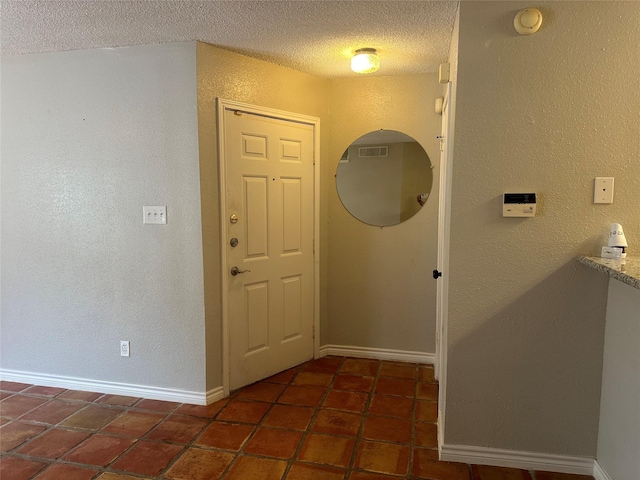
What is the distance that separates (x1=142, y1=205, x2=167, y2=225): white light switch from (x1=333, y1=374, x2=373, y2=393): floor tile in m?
1.56

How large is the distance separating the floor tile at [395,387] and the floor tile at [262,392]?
0.66m

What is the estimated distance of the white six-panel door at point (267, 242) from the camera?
275 centimetres

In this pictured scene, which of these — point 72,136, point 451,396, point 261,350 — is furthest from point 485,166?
point 72,136

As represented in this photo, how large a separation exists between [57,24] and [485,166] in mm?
2253

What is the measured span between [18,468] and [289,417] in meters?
1.34

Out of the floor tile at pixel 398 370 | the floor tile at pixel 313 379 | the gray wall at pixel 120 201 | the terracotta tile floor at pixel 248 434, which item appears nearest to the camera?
the terracotta tile floor at pixel 248 434

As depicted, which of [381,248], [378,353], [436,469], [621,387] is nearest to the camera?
[621,387]

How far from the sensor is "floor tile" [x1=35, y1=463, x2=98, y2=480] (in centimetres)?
199

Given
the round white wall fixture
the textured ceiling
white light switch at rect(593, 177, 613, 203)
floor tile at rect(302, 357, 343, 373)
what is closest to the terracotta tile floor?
floor tile at rect(302, 357, 343, 373)

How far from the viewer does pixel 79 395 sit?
9.17 feet

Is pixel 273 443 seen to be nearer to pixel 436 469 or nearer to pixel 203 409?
pixel 203 409

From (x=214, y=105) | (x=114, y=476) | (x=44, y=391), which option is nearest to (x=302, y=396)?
(x=114, y=476)

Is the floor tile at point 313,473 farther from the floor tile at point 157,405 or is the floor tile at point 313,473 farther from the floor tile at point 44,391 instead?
the floor tile at point 44,391

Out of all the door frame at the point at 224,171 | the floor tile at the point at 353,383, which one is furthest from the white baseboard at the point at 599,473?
the door frame at the point at 224,171
